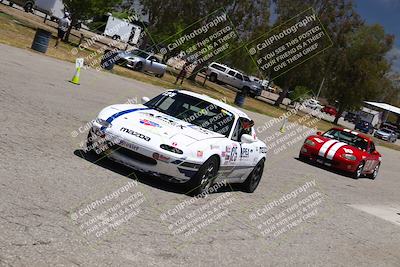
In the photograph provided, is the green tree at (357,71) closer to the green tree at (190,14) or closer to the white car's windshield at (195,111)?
the green tree at (190,14)

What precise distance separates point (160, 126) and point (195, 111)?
1125 mm

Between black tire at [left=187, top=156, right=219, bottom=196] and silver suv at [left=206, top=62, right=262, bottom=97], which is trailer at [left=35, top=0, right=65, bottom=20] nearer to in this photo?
silver suv at [left=206, top=62, right=262, bottom=97]

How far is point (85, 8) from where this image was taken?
34.4 m

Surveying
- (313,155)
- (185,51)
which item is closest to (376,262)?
(313,155)

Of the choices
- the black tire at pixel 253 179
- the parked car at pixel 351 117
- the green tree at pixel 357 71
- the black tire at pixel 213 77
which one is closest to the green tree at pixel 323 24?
the green tree at pixel 357 71

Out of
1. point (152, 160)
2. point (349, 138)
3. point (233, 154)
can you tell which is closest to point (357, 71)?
point (349, 138)

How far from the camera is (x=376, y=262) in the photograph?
7.55 metres

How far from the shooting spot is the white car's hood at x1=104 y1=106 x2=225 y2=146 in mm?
7680

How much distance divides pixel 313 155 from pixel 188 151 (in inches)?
404

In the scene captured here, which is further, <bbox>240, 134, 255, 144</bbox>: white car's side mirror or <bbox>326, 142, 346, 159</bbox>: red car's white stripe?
<bbox>326, 142, 346, 159</bbox>: red car's white stripe

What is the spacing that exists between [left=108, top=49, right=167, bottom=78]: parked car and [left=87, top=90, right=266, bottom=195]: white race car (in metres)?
24.4

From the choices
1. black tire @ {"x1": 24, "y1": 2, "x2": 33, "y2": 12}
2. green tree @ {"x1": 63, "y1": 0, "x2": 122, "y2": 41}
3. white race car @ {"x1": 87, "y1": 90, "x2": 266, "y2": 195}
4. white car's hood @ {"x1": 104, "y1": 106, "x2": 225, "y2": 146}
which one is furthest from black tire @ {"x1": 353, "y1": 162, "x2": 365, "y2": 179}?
black tire @ {"x1": 24, "y1": 2, "x2": 33, "y2": 12}

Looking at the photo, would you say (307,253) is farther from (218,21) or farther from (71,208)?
(218,21)

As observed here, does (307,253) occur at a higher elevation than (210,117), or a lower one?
lower
